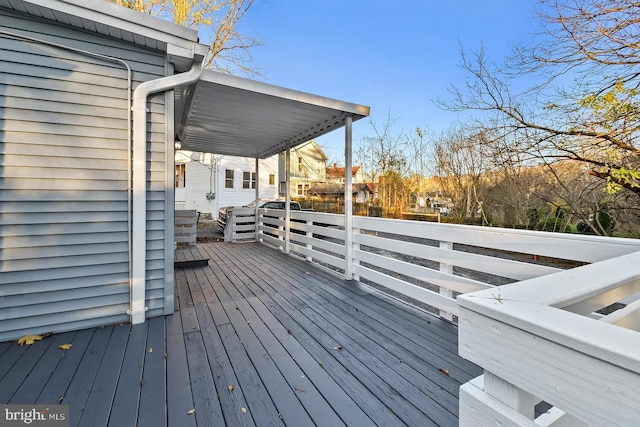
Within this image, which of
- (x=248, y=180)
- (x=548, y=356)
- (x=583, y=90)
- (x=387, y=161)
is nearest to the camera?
(x=548, y=356)

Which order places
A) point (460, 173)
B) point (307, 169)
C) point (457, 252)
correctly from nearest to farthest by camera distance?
point (457, 252) < point (460, 173) < point (307, 169)

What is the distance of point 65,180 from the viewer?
250 centimetres

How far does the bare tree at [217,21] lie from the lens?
827 cm

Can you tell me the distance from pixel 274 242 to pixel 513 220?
24.2 ft

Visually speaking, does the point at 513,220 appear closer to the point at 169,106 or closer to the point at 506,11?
the point at 506,11

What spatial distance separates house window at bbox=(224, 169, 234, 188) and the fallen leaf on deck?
14.3 meters

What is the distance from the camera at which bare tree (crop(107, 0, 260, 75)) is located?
8273 millimetres

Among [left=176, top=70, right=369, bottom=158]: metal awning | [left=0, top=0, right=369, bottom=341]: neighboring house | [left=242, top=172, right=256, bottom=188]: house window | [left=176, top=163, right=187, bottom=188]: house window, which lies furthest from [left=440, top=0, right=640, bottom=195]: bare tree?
[left=176, top=163, right=187, bottom=188]: house window

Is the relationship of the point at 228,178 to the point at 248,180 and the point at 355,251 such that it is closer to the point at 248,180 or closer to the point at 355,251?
the point at 248,180

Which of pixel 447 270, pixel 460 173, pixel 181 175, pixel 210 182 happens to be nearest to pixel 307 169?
pixel 210 182

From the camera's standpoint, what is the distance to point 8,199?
232cm

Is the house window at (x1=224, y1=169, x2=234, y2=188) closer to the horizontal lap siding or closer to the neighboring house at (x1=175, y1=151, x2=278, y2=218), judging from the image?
the neighboring house at (x1=175, y1=151, x2=278, y2=218)

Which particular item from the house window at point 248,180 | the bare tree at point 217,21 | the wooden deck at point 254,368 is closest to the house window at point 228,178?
the house window at point 248,180

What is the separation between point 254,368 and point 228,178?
50.2ft
